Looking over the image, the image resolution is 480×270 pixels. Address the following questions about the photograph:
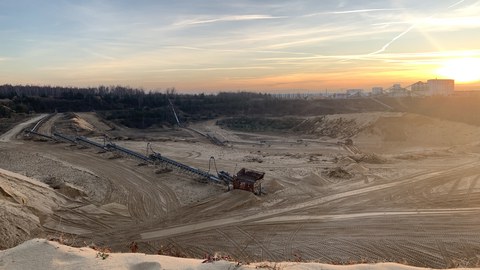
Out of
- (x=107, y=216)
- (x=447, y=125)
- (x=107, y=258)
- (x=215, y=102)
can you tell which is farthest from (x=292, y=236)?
(x=215, y=102)

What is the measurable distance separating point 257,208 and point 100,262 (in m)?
13.3

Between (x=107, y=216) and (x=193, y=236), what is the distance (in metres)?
4.72

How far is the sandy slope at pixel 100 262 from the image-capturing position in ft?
24.0

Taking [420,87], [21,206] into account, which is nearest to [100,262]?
[21,206]

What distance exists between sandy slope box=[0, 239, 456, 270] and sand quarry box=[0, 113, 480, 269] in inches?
2.7

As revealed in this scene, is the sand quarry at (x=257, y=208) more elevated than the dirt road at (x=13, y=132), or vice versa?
the dirt road at (x=13, y=132)

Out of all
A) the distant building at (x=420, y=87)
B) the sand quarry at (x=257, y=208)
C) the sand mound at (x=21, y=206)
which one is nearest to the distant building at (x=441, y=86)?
the distant building at (x=420, y=87)

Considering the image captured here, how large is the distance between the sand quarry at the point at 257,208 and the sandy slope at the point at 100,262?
7 centimetres

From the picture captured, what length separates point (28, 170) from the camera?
2648cm

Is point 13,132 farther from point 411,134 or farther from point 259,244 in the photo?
point 411,134

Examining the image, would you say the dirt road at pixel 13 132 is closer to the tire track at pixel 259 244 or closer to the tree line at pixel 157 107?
the tree line at pixel 157 107

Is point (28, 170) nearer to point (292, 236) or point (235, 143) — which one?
point (292, 236)

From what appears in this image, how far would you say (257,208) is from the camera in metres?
20.1

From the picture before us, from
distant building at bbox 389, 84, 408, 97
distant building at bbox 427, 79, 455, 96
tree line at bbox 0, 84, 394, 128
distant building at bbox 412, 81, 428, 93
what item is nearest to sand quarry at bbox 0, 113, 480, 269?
tree line at bbox 0, 84, 394, 128
